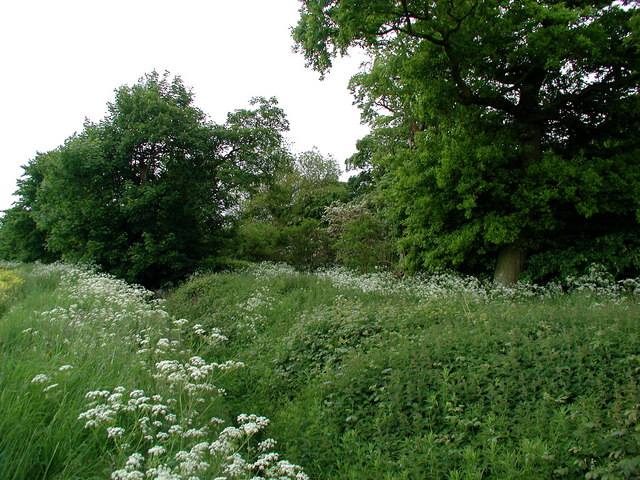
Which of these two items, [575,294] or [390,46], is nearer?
[575,294]

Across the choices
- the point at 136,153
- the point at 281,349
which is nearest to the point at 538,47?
the point at 281,349

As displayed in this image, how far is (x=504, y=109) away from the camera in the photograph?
1255 centimetres

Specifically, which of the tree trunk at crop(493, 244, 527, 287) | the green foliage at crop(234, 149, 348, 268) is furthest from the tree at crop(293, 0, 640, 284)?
the green foliage at crop(234, 149, 348, 268)

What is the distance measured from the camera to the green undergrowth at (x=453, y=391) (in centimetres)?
360

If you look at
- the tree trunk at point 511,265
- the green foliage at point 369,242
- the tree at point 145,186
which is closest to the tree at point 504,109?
the tree trunk at point 511,265

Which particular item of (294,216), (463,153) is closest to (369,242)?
(463,153)

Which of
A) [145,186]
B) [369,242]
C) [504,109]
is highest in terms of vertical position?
[504,109]

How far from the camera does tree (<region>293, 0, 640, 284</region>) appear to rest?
10422 mm

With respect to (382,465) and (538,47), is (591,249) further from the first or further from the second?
(382,465)

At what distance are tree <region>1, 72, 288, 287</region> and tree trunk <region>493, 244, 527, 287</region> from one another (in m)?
12.3

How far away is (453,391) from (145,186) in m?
16.1

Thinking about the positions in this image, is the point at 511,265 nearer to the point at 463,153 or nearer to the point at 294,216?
the point at 463,153

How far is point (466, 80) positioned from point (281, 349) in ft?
34.1

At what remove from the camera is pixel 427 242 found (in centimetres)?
1329
